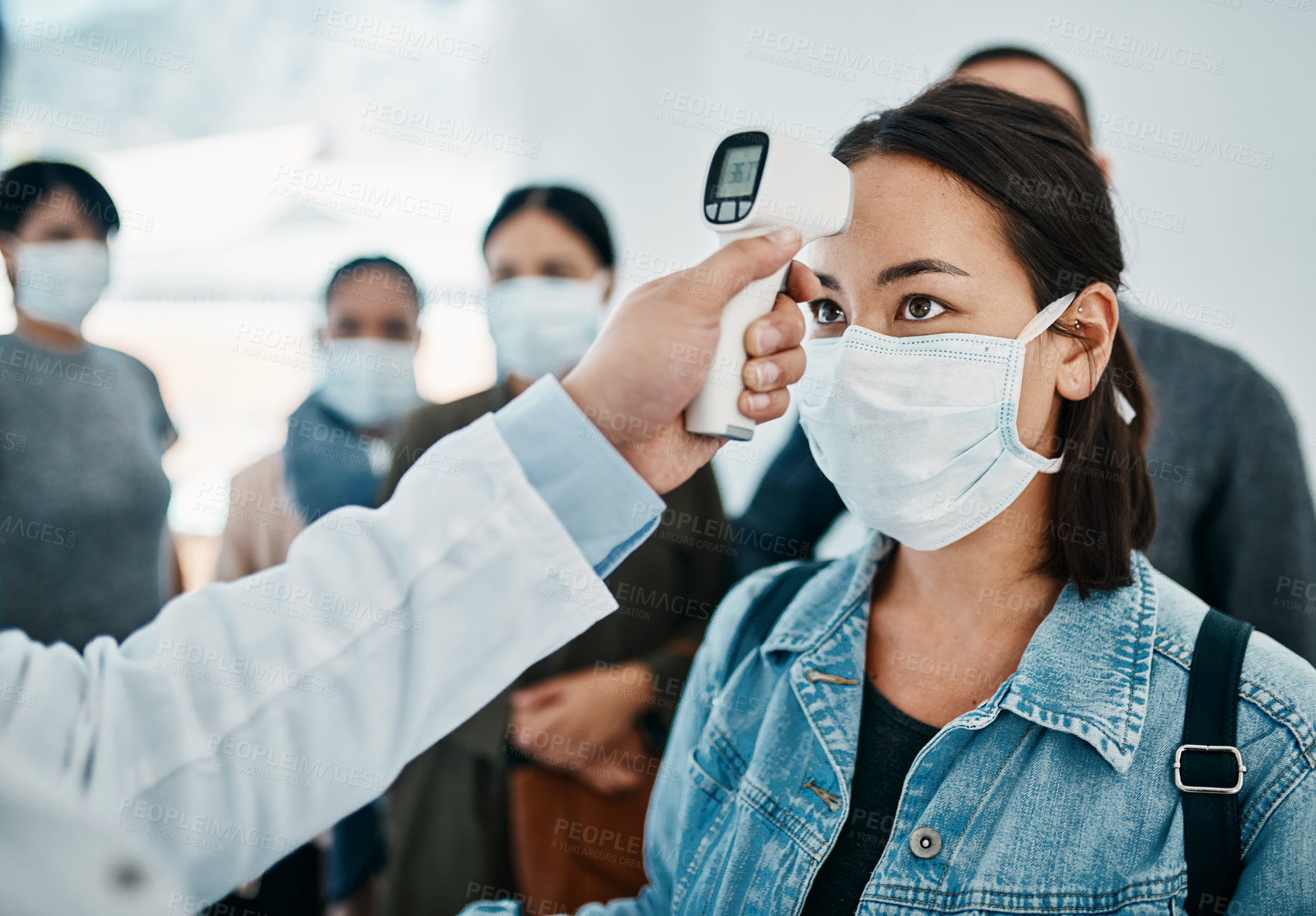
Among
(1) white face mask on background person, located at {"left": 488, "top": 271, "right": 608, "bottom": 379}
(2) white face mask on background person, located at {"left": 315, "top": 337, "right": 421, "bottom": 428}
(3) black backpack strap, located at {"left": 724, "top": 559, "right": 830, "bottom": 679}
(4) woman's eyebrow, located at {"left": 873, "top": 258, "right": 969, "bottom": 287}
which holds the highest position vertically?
(4) woman's eyebrow, located at {"left": 873, "top": 258, "right": 969, "bottom": 287}

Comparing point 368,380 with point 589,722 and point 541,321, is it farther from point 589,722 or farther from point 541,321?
point 589,722

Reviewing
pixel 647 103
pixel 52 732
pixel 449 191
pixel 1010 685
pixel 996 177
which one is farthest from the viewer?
pixel 449 191

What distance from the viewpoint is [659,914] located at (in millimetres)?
1392

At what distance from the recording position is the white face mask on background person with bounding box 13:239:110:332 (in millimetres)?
2736

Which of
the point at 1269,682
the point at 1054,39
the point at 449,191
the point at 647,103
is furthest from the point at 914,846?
the point at 449,191

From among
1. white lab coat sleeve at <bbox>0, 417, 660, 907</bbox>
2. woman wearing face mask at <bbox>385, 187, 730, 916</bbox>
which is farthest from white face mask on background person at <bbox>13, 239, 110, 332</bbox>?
white lab coat sleeve at <bbox>0, 417, 660, 907</bbox>

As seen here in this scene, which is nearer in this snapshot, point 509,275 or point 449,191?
point 509,275

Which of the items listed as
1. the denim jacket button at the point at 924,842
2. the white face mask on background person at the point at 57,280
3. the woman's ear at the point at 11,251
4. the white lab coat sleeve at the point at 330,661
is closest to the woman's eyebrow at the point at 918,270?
the white lab coat sleeve at the point at 330,661

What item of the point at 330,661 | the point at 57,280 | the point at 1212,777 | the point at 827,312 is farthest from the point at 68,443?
the point at 1212,777

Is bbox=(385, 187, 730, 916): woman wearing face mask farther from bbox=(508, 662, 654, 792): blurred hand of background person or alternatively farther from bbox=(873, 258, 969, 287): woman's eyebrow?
bbox=(873, 258, 969, 287): woman's eyebrow

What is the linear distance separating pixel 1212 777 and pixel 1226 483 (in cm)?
115

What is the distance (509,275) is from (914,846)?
2.16 m

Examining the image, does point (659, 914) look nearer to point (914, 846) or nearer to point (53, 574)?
point (914, 846)

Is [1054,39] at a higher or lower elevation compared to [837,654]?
higher
